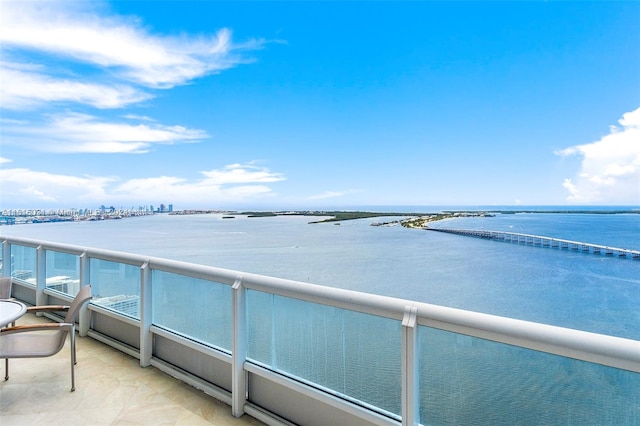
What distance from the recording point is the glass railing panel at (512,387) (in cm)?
120

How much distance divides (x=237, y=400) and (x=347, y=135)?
1743 inches

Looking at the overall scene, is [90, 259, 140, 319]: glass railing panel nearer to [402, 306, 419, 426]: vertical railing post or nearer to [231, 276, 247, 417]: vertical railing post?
[231, 276, 247, 417]: vertical railing post

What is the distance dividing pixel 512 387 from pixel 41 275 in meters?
5.04

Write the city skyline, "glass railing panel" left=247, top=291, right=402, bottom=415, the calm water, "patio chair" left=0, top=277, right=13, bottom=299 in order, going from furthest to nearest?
the calm water, the city skyline, "patio chair" left=0, top=277, right=13, bottom=299, "glass railing panel" left=247, top=291, right=402, bottom=415

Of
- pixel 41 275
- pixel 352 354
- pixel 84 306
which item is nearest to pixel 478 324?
pixel 352 354

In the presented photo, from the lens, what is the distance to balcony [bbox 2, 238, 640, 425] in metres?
1.25

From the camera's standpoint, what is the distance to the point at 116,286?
331 cm

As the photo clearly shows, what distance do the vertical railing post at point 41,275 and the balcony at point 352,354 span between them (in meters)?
1.62

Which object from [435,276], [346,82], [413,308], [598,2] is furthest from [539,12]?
[413,308]

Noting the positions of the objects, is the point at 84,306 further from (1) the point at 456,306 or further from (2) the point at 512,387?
(1) the point at 456,306

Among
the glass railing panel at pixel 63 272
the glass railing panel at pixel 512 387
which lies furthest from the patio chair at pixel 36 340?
the glass railing panel at pixel 512 387

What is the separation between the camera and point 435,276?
39.1 meters

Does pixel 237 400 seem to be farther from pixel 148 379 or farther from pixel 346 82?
pixel 346 82

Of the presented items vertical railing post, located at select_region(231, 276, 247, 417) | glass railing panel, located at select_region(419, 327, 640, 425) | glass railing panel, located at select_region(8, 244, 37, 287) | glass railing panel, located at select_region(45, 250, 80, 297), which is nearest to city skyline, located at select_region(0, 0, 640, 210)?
glass railing panel, located at select_region(8, 244, 37, 287)
